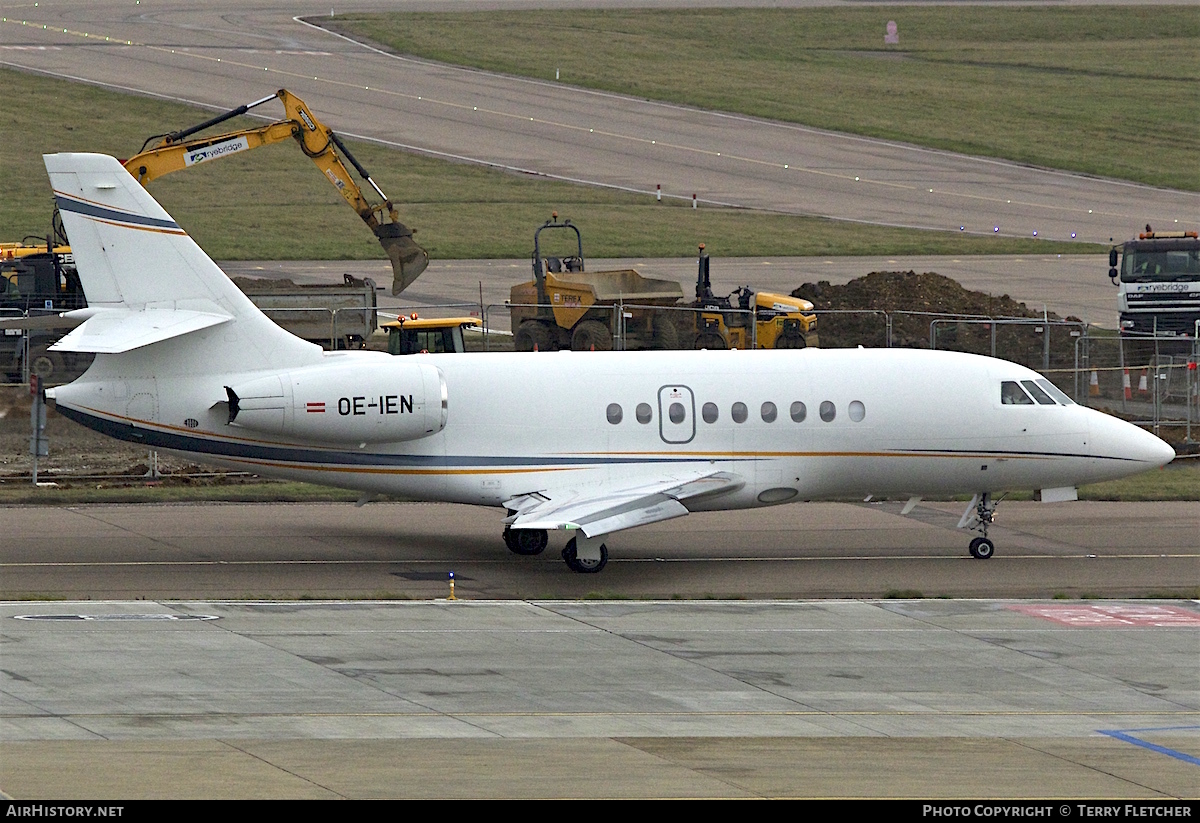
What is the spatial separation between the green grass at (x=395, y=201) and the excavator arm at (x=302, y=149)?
1602 centimetres

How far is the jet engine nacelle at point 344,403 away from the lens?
27.0 metres

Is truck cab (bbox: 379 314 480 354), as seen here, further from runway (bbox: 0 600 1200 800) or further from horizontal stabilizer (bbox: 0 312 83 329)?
runway (bbox: 0 600 1200 800)

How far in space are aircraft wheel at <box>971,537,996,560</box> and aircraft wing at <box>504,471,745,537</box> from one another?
13.0 ft

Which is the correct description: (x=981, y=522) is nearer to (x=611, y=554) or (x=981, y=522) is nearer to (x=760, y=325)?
(x=611, y=554)

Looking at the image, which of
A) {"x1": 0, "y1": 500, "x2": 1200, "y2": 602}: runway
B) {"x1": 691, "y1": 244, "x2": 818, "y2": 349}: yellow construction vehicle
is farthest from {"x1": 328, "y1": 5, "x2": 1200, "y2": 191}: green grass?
{"x1": 0, "y1": 500, "x2": 1200, "y2": 602}: runway

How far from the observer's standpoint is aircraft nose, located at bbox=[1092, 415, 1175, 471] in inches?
1131

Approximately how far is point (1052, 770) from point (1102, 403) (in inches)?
1104

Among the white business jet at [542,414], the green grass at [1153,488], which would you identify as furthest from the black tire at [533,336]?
the white business jet at [542,414]

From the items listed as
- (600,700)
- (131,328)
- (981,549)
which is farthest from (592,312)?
(600,700)

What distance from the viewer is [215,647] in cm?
2119

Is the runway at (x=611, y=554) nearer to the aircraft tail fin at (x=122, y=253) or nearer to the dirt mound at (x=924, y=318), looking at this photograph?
the aircraft tail fin at (x=122, y=253)

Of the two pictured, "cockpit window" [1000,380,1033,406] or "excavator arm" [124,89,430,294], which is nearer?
"cockpit window" [1000,380,1033,406]

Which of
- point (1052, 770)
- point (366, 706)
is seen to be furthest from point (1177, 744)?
point (366, 706)

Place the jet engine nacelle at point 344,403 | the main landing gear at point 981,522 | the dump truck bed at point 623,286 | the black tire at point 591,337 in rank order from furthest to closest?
the dump truck bed at point 623,286, the black tire at point 591,337, the main landing gear at point 981,522, the jet engine nacelle at point 344,403
